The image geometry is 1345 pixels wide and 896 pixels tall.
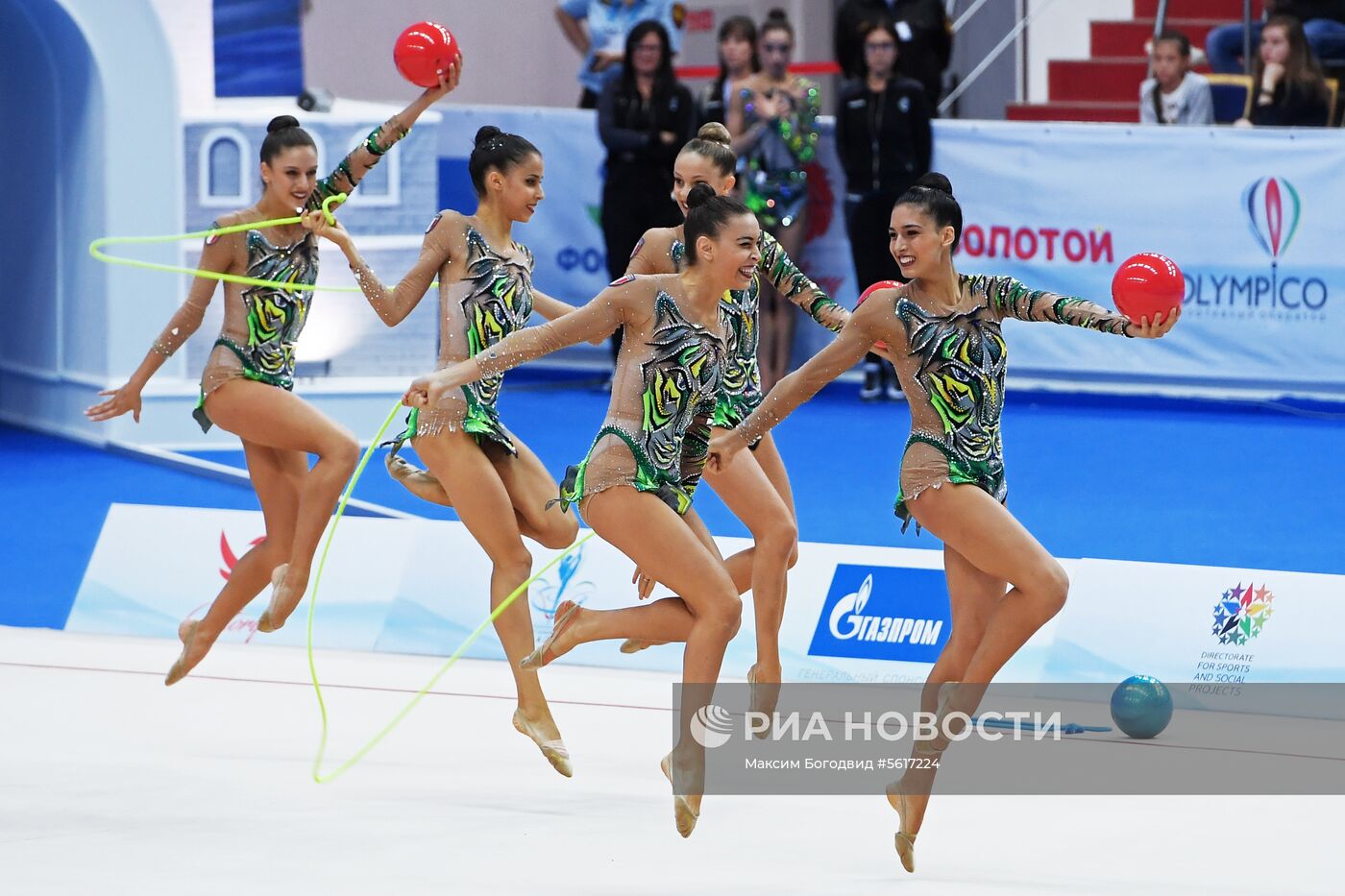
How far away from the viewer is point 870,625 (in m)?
7.18

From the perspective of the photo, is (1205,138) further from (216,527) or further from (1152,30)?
(216,527)

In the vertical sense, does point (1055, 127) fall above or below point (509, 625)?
above

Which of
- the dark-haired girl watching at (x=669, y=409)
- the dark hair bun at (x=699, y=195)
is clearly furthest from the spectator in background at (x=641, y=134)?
the dark-haired girl watching at (x=669, y=409)

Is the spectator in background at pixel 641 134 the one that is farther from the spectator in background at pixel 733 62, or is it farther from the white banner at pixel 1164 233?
the white banner at pixel 1164 233

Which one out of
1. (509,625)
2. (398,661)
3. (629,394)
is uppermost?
(629,394)

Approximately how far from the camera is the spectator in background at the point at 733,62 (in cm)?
1200

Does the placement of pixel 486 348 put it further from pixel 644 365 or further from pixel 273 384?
pixel 273 384

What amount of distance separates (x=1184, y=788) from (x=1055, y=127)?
7011 millimetres

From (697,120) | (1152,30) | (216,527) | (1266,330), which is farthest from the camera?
(1152,30)

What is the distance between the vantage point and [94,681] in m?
7.21

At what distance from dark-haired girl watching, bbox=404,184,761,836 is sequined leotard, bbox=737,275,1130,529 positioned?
0.35 m

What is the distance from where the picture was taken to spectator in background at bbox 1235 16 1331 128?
1174cm

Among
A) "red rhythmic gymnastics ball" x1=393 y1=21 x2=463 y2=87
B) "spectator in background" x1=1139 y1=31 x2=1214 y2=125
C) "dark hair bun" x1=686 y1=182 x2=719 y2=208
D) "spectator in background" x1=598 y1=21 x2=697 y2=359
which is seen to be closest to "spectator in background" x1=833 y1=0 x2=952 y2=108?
"spectator in background" x1=598 y1=21 x2=697 y2=359

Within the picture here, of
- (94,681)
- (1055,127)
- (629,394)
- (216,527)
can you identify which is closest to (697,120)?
(1055,127)
